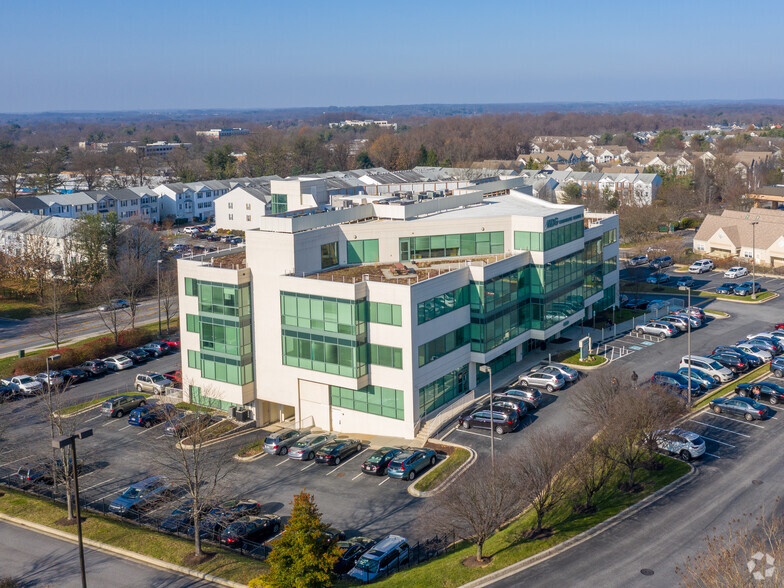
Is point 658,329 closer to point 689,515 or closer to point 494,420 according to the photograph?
point 494,420

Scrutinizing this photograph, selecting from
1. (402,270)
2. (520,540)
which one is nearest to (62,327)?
(402,270)

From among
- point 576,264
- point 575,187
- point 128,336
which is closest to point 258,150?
point 575,187

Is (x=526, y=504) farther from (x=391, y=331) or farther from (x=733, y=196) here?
(x=733, y=196)

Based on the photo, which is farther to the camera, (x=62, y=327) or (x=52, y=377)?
(x=62, y=327)

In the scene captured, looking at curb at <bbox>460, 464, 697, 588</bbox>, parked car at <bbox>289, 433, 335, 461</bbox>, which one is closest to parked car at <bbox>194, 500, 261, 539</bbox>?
parked car at <bbox>289, 433, 335, 461</bbox>

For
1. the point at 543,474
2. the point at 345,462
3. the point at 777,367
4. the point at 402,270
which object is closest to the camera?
the point at 543,474

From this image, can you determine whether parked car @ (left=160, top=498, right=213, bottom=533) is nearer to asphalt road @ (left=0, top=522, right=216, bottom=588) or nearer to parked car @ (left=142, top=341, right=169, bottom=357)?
asphalt road @ (left=0, top=522, right=216, bottom=588)

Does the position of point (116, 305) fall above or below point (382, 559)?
above
